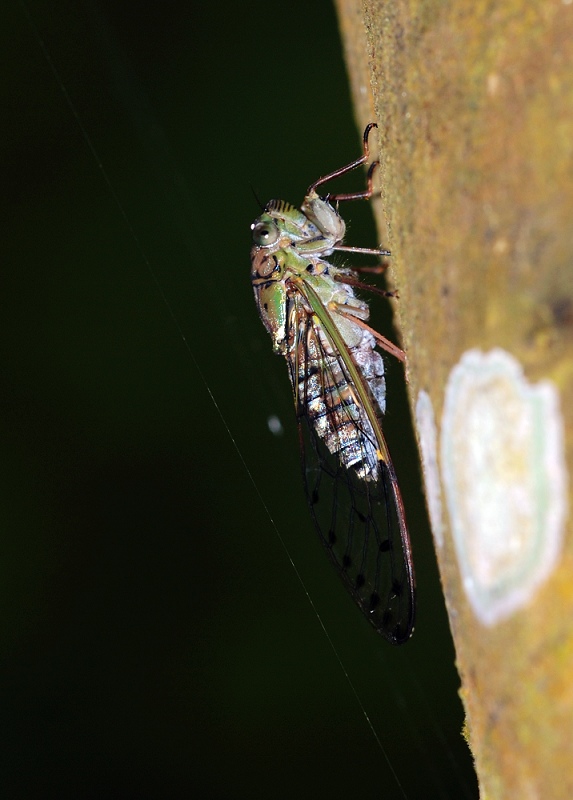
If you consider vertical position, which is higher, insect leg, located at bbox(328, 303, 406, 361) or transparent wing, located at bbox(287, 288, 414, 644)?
insect leg, located at bbox(328, 303, 406, 361)

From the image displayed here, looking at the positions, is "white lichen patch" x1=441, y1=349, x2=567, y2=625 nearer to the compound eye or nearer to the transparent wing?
the transparent wing

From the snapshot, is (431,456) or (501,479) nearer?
(501,479)

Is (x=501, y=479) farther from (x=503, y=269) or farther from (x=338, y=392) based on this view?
(x=338, y=392)

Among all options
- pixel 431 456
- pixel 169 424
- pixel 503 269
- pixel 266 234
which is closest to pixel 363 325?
pixel 266 234

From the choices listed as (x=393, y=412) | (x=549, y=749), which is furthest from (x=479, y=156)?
(x=393, y=412)

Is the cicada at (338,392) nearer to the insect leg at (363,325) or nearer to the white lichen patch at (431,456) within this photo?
the insect leg at (363,325)

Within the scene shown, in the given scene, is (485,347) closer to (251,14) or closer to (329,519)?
(329,519)

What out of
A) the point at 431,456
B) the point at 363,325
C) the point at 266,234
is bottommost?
the point at 431,456

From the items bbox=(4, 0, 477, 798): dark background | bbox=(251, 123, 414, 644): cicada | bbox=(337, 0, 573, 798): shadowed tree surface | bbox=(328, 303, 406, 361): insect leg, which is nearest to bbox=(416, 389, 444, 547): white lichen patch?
bbox=(337, 0, 573, 798): shadowed tree surface
